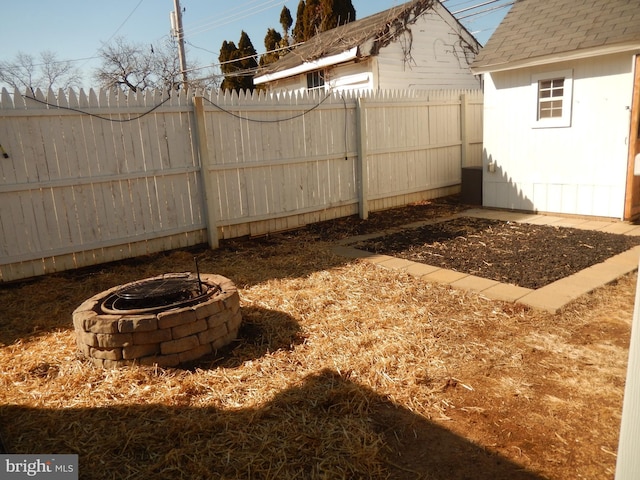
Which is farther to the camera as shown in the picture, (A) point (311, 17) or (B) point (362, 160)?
(A) point (311, 17)

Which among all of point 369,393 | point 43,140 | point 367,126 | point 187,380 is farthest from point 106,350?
point 367,126

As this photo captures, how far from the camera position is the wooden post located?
1318 mm

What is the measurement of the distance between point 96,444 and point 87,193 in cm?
426

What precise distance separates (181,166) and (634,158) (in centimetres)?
735

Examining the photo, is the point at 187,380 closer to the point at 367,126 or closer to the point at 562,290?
the point at 562,290

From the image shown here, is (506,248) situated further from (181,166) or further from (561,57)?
(181,166)

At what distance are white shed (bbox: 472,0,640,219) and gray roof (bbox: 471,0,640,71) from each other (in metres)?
0.02

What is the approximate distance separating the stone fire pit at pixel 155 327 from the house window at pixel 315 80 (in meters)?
12.6

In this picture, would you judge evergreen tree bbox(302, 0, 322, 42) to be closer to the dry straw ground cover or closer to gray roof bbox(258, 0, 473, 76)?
gray roof bbox(258, 0, 473, 76)

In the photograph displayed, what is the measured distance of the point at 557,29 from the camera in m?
8.16

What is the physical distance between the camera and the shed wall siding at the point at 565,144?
24.2 ft

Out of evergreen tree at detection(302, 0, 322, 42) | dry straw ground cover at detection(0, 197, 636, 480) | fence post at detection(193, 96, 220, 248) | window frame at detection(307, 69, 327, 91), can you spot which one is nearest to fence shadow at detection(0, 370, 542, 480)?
dry straw ground cover at detection(0, 197, 636, 480)

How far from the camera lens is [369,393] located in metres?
2.95

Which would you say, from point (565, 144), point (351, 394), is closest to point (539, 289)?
point (351, 394)
